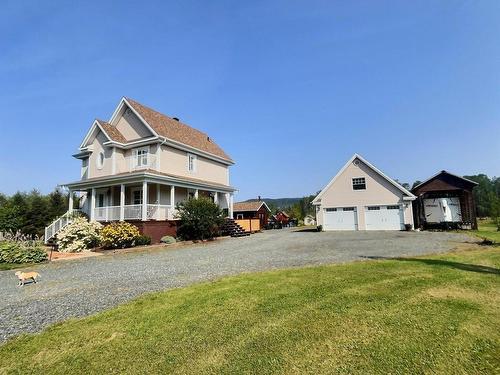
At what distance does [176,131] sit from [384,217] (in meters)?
19.9

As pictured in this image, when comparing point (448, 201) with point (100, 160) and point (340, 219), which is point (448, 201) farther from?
point (100, 160)

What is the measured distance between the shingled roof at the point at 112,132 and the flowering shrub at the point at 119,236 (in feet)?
28.8

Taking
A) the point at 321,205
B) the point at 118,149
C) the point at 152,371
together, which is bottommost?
the point at 152,371

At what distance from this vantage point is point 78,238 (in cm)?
1664

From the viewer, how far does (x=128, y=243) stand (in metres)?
16.6

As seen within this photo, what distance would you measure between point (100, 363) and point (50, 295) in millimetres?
4328

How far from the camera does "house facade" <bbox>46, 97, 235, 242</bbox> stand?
20.1 metres

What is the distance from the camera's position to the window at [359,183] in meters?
27.7

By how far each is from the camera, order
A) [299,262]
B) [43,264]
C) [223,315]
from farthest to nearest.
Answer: [43,264]
[299,262]
[223,315]

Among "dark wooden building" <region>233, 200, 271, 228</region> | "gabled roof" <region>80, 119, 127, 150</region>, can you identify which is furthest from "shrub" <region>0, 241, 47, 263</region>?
"dark wooden building" <region>233, 200, 271, 228</region>

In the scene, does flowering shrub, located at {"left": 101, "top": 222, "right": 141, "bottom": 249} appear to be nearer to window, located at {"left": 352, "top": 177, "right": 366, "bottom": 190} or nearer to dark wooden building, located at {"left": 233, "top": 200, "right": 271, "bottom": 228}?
window, located at {"left": 352, "top": 177, "right": 366, "bottom": 190}

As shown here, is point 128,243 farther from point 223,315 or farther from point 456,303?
point 456,303

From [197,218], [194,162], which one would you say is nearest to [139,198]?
[194,162]

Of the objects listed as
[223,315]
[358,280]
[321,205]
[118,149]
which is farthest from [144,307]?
[321,205]
